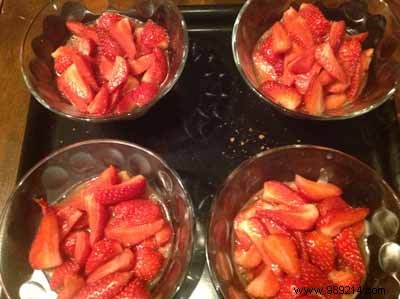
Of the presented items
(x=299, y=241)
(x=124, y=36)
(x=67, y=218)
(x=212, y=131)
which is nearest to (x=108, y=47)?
(x=124, y=36)

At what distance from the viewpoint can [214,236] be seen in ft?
3.32

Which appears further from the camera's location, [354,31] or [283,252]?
[354,31]

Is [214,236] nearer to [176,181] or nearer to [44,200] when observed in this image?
[176,181]

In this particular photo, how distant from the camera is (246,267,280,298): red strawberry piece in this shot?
0.97 metres

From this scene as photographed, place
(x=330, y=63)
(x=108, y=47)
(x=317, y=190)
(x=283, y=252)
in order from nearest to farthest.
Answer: (x=283, y=252), (x=317, y=190), (x=330, y=63), (x=108, y=47)

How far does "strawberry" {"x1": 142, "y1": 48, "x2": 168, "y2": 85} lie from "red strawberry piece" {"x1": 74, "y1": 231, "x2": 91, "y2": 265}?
429 mm

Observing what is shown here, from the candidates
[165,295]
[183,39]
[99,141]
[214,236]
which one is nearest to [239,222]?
[214,236]

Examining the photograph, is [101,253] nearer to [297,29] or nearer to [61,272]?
[61,272]

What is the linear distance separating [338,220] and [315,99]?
0.31 meters

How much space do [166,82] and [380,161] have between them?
1.87ft

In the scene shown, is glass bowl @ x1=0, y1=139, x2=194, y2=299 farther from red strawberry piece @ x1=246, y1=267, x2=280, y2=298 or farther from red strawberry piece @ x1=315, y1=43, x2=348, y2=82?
red strawberry piece @ x1=315, y1=43, x2=348, y2=82

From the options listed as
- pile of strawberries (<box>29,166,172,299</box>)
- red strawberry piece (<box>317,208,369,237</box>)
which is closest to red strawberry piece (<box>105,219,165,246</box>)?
pile of strawberries (<box>29,166,172,299</box>)

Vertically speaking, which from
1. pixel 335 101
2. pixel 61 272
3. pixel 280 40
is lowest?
pixel 61 272

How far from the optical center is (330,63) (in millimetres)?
1201
